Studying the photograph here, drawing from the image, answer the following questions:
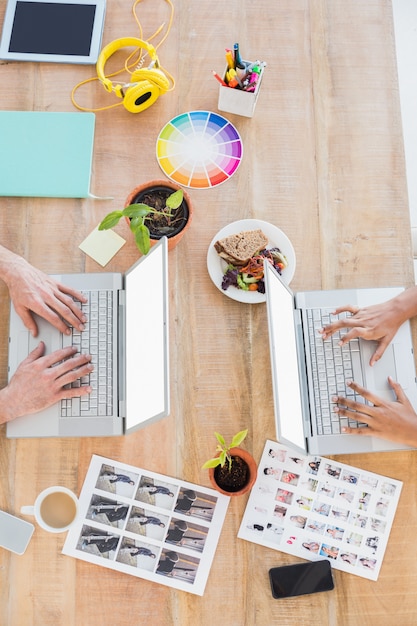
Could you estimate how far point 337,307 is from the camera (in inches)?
52.9

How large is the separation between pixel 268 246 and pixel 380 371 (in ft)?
1.28

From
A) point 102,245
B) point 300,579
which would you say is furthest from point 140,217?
point 300,579

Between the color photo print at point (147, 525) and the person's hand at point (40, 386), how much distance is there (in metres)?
0.17

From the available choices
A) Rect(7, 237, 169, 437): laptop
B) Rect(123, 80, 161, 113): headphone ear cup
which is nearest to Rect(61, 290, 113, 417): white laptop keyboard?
Rect(7, 237, 169, 437): laptop

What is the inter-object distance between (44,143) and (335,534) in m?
1.15

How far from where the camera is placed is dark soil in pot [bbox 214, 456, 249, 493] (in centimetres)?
124

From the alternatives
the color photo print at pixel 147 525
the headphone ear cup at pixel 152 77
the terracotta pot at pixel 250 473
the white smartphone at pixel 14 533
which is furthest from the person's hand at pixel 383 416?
the headphone ear cup at pixel 152 77

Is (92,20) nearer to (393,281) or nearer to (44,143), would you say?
(44,143)

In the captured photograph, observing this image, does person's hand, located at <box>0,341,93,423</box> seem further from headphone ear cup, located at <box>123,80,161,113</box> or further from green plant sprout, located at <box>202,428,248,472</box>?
headphone ear cup, located at <box>123,80,161,113</box>

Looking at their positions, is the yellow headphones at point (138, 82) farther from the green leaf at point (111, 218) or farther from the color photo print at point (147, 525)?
the color photo print at point (147, 525)

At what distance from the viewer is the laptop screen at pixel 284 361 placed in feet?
3.63

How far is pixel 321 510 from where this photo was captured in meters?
1.28

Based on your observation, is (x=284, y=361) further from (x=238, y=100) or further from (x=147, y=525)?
(x=238, y=100)

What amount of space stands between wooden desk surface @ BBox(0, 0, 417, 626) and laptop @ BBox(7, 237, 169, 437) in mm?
56
